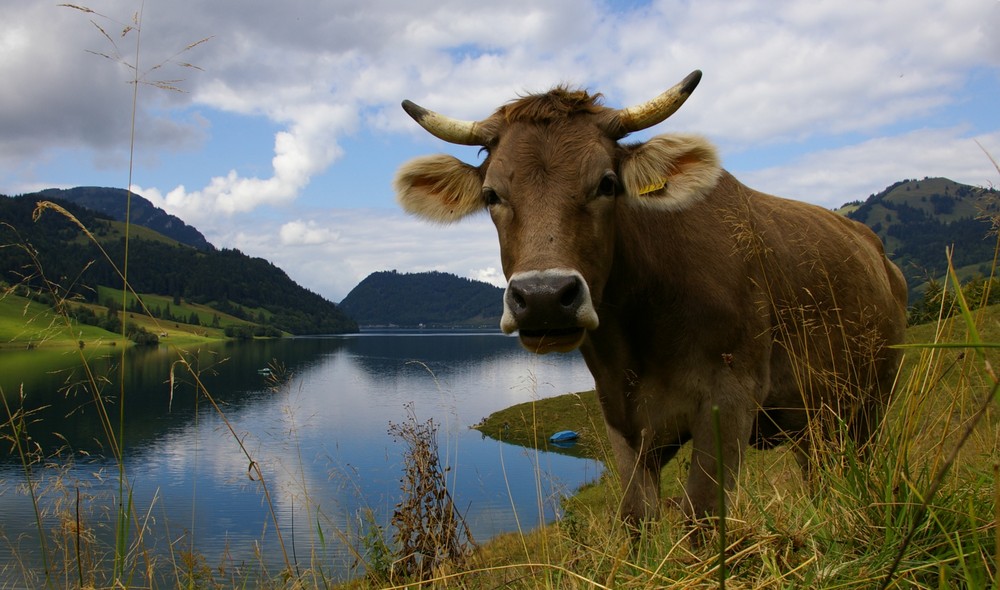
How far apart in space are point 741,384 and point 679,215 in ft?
4.31

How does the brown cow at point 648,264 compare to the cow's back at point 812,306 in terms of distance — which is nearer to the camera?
the brown cow at point 648,264

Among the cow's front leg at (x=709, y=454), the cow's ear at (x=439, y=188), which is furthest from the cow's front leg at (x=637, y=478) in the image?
the cow's ear at (x=439, y=188)

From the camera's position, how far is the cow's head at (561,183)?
11.6 feet

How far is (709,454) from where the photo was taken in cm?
432

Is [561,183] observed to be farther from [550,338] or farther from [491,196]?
[550,338]

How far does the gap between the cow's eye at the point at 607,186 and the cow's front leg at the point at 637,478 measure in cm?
173

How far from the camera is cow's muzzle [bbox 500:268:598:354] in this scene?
136 inches

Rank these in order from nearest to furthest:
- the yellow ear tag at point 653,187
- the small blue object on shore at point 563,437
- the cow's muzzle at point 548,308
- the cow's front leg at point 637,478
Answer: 1. the cow's muzzle at point 548,308
2. the yellow ear tag at point 653,187
3. the cow's front leg at point 637,478
4. the small blue object on shore at point 563,437

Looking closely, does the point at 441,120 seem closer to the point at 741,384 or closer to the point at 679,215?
the point at 679,215

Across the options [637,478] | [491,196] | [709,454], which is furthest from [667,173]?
[637,478]

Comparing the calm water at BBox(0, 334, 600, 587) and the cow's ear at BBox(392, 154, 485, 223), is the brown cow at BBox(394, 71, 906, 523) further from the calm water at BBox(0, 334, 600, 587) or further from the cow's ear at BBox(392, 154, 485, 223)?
the calm water at BBox(0, 334, 600, 587)

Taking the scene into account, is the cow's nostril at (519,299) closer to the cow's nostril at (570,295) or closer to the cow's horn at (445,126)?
the cow's nostril at (570,295)

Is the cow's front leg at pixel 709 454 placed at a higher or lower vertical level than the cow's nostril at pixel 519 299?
lower

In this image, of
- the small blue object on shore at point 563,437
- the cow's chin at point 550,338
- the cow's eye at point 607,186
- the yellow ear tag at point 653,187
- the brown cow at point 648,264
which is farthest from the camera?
the small blue object on shore at point 563,437
